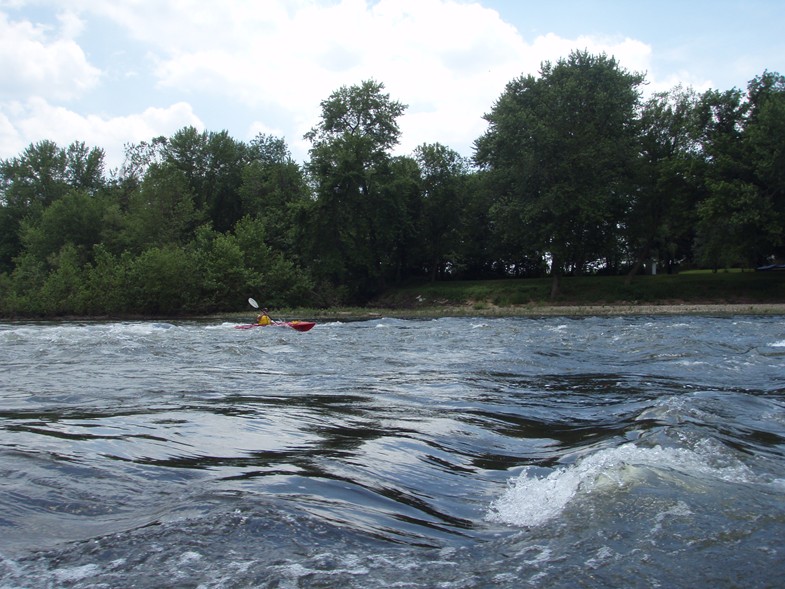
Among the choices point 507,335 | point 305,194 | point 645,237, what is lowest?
point 507,335

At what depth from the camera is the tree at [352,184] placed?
48.7 m

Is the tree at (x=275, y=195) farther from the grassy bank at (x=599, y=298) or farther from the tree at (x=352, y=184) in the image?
the grassy bank at (x=599, y=298)

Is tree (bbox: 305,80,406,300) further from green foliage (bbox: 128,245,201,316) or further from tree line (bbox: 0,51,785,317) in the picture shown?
green foliage (bbox: 128,245,201,316)

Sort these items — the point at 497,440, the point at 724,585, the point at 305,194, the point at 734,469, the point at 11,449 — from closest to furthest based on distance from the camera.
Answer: the point at 724,585
the point at 734,469
the point at 11,449
the point at 497,440
the point at 305,194

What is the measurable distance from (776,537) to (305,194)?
48972 mm

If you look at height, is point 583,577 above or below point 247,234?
below

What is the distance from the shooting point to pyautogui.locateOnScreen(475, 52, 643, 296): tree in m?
41.1

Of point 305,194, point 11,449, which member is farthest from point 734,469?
point 305,194

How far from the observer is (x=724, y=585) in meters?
3.44

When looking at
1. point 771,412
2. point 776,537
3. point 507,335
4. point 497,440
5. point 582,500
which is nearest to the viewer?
point 776,537

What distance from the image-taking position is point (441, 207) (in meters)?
52.7

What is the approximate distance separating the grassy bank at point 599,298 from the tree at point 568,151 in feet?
8.53

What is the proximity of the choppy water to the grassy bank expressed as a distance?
26439 mm

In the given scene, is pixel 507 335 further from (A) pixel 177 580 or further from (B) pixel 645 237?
(B) pixel 645 237
